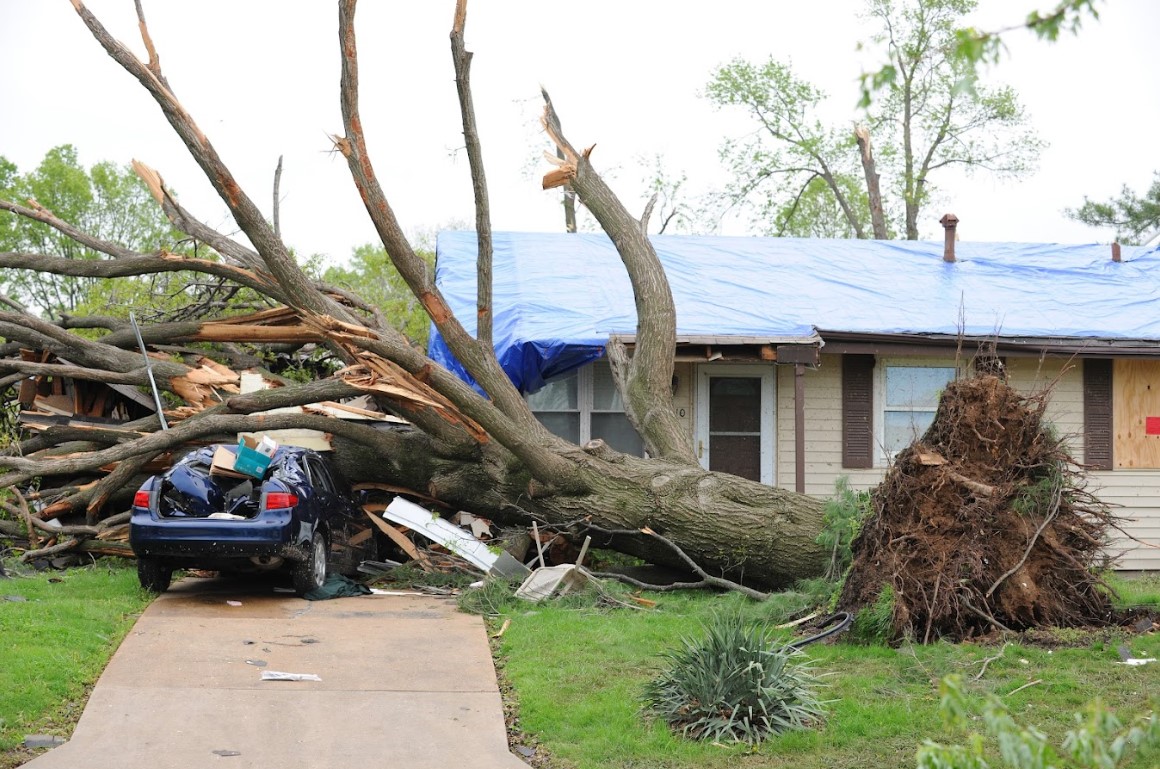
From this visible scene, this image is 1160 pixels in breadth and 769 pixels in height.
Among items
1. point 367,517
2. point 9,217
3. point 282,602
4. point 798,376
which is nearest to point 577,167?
point 798,376

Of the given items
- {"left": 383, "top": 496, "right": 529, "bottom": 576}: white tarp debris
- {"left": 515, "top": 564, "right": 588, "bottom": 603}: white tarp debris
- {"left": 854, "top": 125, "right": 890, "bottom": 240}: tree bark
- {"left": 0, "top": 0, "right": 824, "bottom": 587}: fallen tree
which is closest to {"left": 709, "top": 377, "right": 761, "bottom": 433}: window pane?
{"left": 0, "top": 0, "right": 824, "bottom": 587}: fallen tree

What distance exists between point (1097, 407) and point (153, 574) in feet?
35.8

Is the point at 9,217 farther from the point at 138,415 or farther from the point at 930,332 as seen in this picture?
the point at 930,332

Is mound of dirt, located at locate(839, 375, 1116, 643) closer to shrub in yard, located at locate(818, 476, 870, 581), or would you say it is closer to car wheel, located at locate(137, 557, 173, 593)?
shrub in yard, located at locate(818, 476, 870, 581)

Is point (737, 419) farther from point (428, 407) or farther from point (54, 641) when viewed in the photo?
point (54, 641)

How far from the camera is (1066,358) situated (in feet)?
44.7

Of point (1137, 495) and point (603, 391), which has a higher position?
point (603, 391)

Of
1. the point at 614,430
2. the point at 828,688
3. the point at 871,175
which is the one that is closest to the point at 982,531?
the point at 828,688

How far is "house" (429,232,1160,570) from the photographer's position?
12.7 m

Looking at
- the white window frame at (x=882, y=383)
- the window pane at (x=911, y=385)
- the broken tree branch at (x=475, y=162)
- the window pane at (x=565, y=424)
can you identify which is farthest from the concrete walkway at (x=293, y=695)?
the window pane at (x=911, y=385)

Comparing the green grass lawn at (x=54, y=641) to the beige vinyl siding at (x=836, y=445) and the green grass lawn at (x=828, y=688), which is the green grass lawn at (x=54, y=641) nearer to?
the green grass lawn at (x=828, y=688)

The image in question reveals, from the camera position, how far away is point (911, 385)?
1370 cm

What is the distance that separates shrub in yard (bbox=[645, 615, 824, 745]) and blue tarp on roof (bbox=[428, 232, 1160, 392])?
609 centimetres

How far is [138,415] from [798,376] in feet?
26.9
